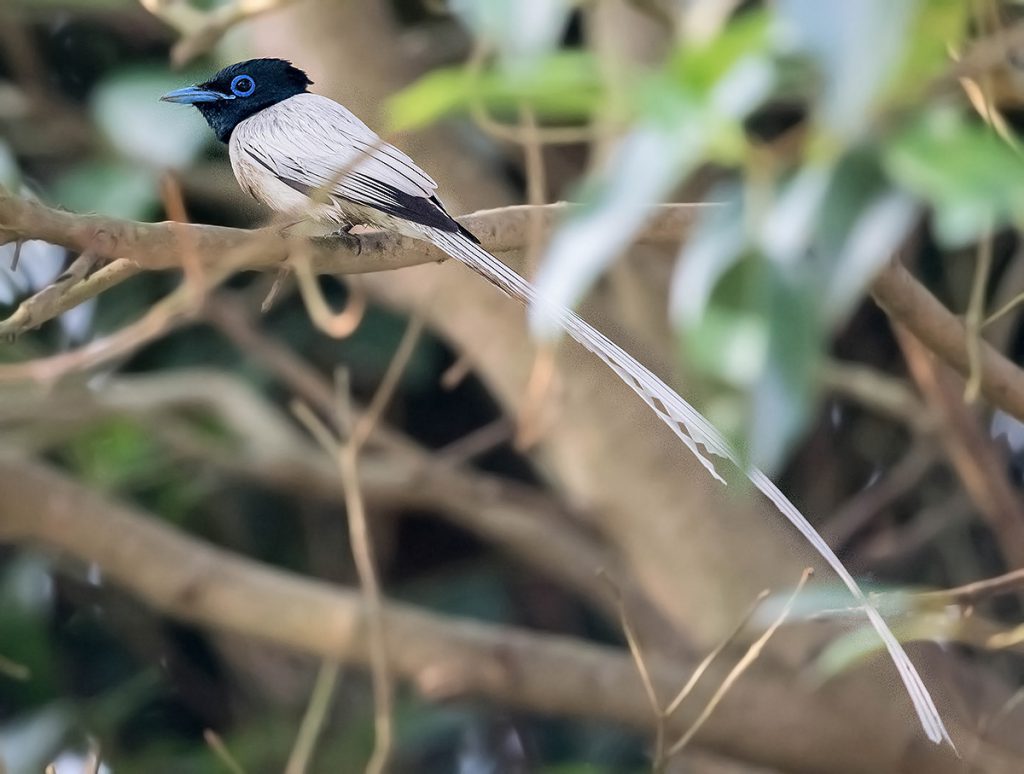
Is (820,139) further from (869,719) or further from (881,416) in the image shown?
(881,416)

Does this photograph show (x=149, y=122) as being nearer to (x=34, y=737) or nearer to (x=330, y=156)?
(x=330, y=156)

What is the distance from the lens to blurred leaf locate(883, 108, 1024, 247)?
88cm

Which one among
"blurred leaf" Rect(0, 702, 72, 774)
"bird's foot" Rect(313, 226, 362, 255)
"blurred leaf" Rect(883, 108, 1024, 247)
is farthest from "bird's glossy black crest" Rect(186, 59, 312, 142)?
"blurred leaf" Rect(0, 702, 72, 774)

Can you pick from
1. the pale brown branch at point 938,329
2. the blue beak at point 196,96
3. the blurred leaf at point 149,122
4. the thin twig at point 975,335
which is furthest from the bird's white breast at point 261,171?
the thin twig at point 975,335

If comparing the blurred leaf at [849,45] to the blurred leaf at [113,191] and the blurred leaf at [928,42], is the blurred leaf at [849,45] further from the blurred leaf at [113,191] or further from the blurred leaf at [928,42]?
the blurred leaf at [113,191]

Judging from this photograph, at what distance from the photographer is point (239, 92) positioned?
88.9 inches

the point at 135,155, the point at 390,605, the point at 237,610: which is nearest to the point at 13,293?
the point at 135,155

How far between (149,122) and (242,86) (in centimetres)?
70

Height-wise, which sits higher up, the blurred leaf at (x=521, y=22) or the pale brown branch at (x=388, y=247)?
the blurred leaf at (x=521, y=22)

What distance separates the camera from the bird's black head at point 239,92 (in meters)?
2.25

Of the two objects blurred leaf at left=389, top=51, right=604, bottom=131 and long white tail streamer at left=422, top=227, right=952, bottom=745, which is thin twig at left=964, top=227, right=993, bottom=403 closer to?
long white tail streamer at left=422, top=227, right=952, bottom=745

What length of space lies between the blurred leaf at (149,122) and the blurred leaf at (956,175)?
6.78ft

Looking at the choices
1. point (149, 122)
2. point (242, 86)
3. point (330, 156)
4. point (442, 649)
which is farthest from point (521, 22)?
point (149, 122)

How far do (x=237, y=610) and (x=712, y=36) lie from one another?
215 centimetres
